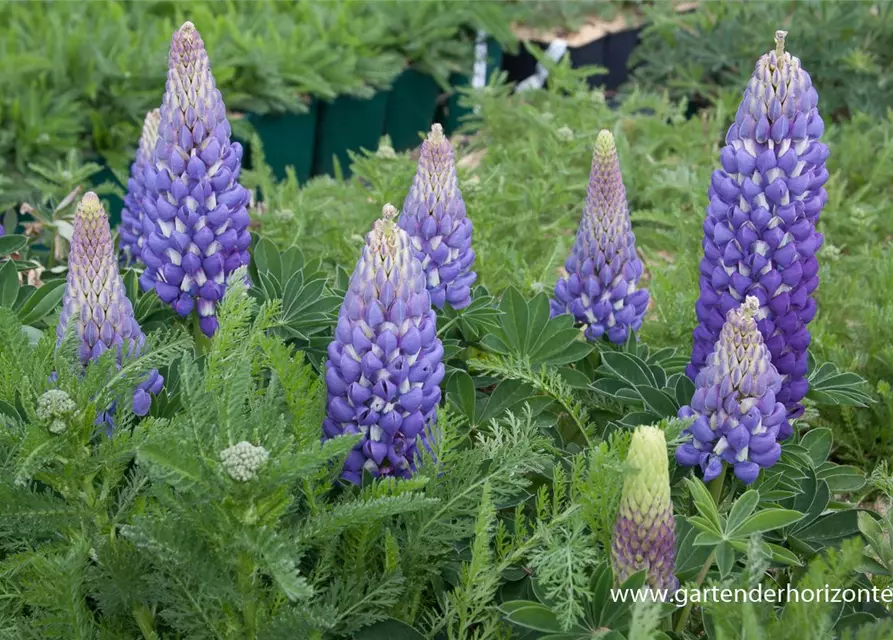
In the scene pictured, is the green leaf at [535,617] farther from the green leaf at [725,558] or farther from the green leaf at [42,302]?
the green leaf at [42,302]

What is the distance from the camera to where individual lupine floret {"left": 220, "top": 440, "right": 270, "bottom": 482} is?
104cm

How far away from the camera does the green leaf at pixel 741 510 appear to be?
128cm

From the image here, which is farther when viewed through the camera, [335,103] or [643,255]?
[335,103]

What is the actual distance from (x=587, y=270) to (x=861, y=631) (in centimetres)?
79

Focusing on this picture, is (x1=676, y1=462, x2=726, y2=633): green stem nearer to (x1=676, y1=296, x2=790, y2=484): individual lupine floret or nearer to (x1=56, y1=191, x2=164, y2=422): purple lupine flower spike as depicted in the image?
(x1=676, y1=296, x2=790, y2=484): individual lupine floret

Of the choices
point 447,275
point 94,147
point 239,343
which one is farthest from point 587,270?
point 94,147

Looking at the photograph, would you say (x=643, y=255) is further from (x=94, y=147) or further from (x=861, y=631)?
(x=94, y=147)

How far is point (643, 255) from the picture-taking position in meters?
2.84

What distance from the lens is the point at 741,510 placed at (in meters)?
1.29

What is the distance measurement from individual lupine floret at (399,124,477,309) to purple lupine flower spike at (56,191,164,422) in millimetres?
454

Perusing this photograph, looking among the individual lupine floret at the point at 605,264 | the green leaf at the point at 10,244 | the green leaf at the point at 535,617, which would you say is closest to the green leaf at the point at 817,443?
the individual lupine floret at the point at 605,264

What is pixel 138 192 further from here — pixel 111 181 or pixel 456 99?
pixel 456 99

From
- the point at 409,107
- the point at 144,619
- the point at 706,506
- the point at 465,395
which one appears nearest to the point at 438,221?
the point at 465,395

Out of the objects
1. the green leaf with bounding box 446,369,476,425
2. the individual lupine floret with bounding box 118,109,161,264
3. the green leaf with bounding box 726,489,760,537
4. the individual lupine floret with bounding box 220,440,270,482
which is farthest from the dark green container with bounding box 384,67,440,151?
the individual lupine floret with bounding box 220,440,270,482
